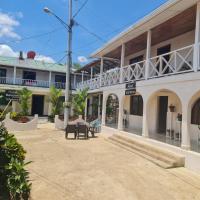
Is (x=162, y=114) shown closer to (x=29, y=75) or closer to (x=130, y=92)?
(x=130, y=92)

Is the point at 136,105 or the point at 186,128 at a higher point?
the point at 136,105

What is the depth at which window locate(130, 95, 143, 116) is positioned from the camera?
14.7 metres

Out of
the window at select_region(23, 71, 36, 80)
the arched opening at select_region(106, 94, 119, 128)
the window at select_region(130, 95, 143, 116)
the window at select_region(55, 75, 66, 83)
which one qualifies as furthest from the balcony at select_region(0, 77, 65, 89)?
the window at select_region(130, 95, 143, 116)

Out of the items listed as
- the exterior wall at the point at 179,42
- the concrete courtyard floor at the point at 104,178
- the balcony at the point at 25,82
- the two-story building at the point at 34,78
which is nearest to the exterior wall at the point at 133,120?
the exterior wall at the point at 179,42

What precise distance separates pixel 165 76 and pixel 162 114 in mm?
3980

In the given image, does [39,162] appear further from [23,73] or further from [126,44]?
[23,73]

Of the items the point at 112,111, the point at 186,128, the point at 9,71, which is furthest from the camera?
the point at 9,71

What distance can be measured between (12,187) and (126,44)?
10678mm

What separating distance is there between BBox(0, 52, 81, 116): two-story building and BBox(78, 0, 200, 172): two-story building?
39.2 feet

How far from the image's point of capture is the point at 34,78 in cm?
2800

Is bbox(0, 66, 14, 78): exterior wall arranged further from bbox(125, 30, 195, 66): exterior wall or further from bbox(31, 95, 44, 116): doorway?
bbox(125, 30, 195, 66): exterior wall

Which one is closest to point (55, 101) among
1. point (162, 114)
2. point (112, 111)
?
point (112, 111)

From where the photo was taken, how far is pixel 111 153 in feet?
31.7

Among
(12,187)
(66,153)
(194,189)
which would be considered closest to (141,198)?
(194,189)
